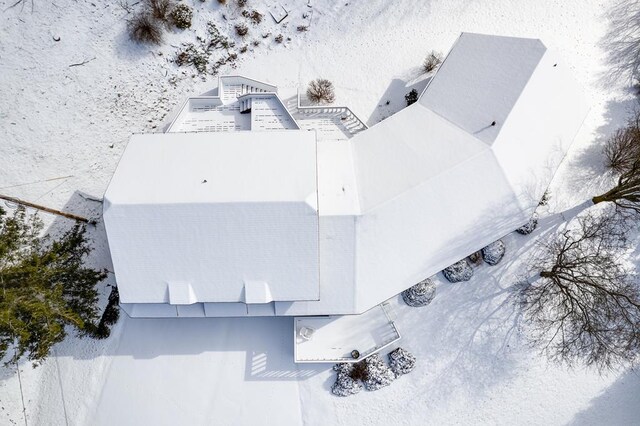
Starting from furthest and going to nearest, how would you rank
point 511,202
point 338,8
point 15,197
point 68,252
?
point 338,8 < point 15,197 < point 68,252 < point 511,202

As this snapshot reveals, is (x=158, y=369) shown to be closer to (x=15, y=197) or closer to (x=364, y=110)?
(x=15, y=197)

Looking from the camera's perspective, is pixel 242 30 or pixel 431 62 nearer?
pixel 431 62

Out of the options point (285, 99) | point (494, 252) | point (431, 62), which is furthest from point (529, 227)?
point (285, 99)

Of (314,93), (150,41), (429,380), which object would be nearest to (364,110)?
(314,93)

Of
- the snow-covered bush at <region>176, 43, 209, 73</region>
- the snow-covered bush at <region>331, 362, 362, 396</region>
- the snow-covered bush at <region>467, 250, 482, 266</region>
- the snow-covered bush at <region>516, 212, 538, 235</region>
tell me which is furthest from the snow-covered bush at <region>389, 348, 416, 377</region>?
the snow-covered bush at <region>176, 43, 209, 73</region>

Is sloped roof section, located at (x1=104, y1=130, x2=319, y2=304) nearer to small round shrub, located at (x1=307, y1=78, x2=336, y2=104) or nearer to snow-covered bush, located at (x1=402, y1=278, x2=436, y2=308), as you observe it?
small round shrub, located at (x1=307, y1=78, x2=336, y2=104)

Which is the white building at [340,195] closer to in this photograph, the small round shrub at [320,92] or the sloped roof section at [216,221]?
the sloped roof section at [216,221]

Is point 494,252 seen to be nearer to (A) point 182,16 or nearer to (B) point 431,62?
(B) point 431,62
